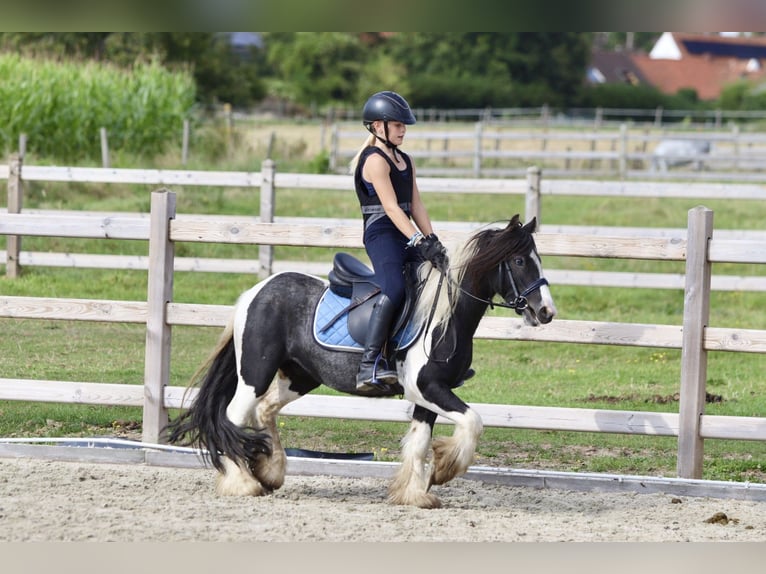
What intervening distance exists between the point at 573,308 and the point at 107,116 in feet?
40.8

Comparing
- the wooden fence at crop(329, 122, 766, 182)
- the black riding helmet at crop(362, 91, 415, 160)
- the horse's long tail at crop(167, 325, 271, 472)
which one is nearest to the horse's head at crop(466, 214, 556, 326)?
the black riding helmet at crop(362, 91, 415, 160)

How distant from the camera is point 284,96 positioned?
59.7 m

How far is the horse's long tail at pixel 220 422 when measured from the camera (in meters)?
5.80

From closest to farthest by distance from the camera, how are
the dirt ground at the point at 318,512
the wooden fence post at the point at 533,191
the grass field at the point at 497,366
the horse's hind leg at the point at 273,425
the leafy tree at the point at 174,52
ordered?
the dirt ground at the point at 318,512, the horse's hind leg at the point at 273,425, the grass field at the point at 497,366, the wooden fence post at the point at 533,191, the leafy tree at the point at 174,52

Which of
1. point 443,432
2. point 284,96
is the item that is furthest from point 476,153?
point 284,96

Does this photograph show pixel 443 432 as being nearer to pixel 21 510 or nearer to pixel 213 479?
pixel 213 479

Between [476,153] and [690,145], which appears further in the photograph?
[690,145]

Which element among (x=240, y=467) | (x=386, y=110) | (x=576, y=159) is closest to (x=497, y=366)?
(x=240, y=467)

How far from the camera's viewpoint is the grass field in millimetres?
7531

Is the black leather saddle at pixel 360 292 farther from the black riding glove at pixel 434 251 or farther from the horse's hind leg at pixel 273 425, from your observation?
the horse's hind leg at pixel 273 425

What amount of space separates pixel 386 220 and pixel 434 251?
318 millimetres

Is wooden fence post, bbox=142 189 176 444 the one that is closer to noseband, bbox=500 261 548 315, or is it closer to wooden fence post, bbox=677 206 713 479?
noseband, bbox=500 261 548 315

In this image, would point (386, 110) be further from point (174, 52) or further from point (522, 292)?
point (174, 52)

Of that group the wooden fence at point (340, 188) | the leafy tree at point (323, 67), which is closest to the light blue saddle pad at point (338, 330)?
the wooden fence at point (340, 188)
